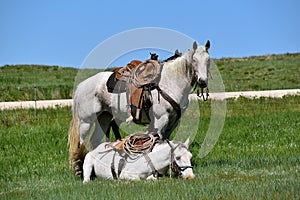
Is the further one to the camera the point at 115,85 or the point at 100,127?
the point at 100,127

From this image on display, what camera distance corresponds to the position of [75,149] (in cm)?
1230

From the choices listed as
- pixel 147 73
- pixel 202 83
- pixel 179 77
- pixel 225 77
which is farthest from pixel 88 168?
pixel 225 77

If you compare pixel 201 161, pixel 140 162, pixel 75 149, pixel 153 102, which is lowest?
pixel 201 161

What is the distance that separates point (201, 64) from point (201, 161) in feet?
8.56

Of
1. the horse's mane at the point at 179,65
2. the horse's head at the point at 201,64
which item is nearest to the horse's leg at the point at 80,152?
the horse's mane at the point at 179,65

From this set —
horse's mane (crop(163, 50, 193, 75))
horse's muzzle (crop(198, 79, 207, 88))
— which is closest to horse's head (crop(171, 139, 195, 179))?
horse's muzzle (crop(198, 79, 207, 88))

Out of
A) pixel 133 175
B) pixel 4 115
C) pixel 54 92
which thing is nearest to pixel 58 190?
pixel 133 175

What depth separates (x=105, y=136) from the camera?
12.9m

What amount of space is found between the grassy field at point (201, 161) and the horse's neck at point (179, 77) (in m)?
1.56

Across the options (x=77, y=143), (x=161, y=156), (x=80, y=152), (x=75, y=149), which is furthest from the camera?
(x=77, y=143)

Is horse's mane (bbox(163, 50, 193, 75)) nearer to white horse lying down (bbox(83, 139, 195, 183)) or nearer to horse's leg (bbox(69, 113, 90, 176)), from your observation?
white horse lying down (bbox(83, 139, 195, 183))

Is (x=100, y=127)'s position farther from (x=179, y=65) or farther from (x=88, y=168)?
(x=179, y=65)

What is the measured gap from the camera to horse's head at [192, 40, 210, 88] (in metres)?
10.9

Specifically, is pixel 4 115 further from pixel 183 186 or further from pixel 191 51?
pixel 183 186
